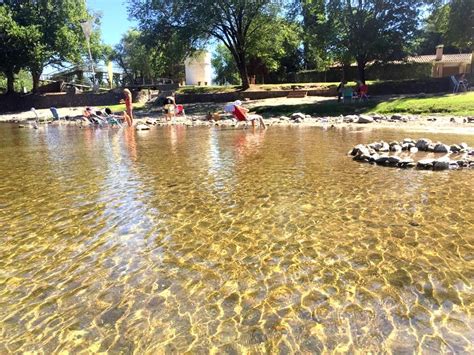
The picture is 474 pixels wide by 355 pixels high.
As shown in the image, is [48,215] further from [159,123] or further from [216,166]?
[159,123]

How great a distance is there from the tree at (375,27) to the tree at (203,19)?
8347 millimetres

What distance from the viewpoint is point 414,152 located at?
41.8 feet

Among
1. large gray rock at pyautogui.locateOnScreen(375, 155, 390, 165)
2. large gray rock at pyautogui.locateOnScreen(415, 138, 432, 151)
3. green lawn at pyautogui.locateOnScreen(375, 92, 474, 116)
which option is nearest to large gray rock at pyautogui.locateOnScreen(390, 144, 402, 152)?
large gray rock at pyautogui.locateOnScreen(415, 138, 432, 151)

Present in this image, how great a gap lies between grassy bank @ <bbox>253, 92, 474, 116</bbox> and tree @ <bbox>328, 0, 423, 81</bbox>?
15.5 ft

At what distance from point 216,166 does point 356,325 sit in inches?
326

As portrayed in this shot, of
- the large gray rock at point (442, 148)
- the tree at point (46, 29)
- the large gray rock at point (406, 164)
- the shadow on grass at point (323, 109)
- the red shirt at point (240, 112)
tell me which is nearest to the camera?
the large gray rock at point (406, 164)

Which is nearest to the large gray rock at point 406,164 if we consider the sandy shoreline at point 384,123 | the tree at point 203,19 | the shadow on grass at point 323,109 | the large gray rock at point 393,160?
A: the large gray rock at point 393,160

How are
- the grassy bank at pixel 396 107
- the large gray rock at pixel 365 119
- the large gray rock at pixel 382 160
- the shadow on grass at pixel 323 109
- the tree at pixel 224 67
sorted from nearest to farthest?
the large gray rock at pixel 382 160 < the large gray rock at pixel 365 119 < the grassy bank at pixel 396 107 < the shadow on grass at pixel 323 109 < the tree at pixel 224 67

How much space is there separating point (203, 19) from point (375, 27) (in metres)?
14.4

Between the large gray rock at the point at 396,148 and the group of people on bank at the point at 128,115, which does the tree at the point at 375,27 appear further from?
the large gray rock at the point at 396,148

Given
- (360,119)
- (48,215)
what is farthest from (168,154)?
(360,119)

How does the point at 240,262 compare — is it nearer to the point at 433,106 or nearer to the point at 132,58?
the point at 433,106

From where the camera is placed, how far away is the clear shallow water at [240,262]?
3.75m

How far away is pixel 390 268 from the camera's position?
493 centimetres
